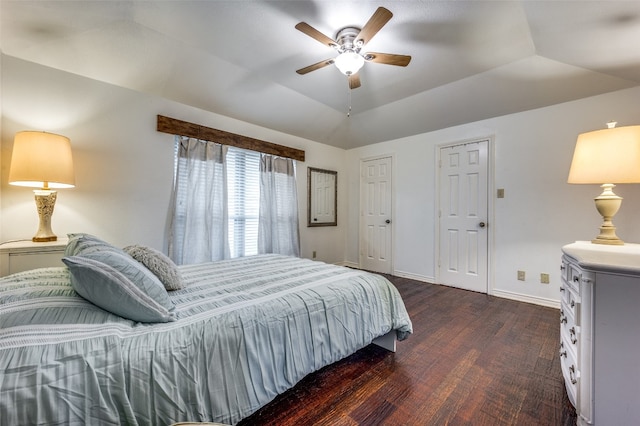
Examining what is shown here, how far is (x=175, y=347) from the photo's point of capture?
3.30 ft

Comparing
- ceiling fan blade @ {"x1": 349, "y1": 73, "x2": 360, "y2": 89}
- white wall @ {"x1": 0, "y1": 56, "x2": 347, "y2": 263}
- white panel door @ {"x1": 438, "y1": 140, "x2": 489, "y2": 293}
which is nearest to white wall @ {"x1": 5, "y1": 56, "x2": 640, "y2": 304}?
white wall @ {"x1": 0, "y1": 56, "x2": 347, "y2": 263}

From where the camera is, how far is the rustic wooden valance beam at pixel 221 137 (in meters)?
2.90

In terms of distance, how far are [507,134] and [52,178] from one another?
186 inches

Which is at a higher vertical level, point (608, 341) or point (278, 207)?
point (278, 207)

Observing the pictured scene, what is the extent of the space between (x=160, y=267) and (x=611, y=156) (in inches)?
116

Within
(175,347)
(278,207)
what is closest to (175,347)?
(175,347)

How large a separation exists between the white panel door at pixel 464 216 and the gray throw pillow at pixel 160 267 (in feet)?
11.5

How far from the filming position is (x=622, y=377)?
3.70 ft

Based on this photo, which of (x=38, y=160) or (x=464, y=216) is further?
(x=464, y=216)

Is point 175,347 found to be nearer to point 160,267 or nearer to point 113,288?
point 113,288

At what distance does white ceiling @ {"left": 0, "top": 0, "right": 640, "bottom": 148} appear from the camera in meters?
1.92

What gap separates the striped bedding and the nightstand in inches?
24.1

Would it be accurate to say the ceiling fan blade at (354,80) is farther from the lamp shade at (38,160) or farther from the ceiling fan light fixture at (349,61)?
the lamp shade at (38,160)

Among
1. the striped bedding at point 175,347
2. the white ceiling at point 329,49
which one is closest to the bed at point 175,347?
the striped bedding at point 175,347
